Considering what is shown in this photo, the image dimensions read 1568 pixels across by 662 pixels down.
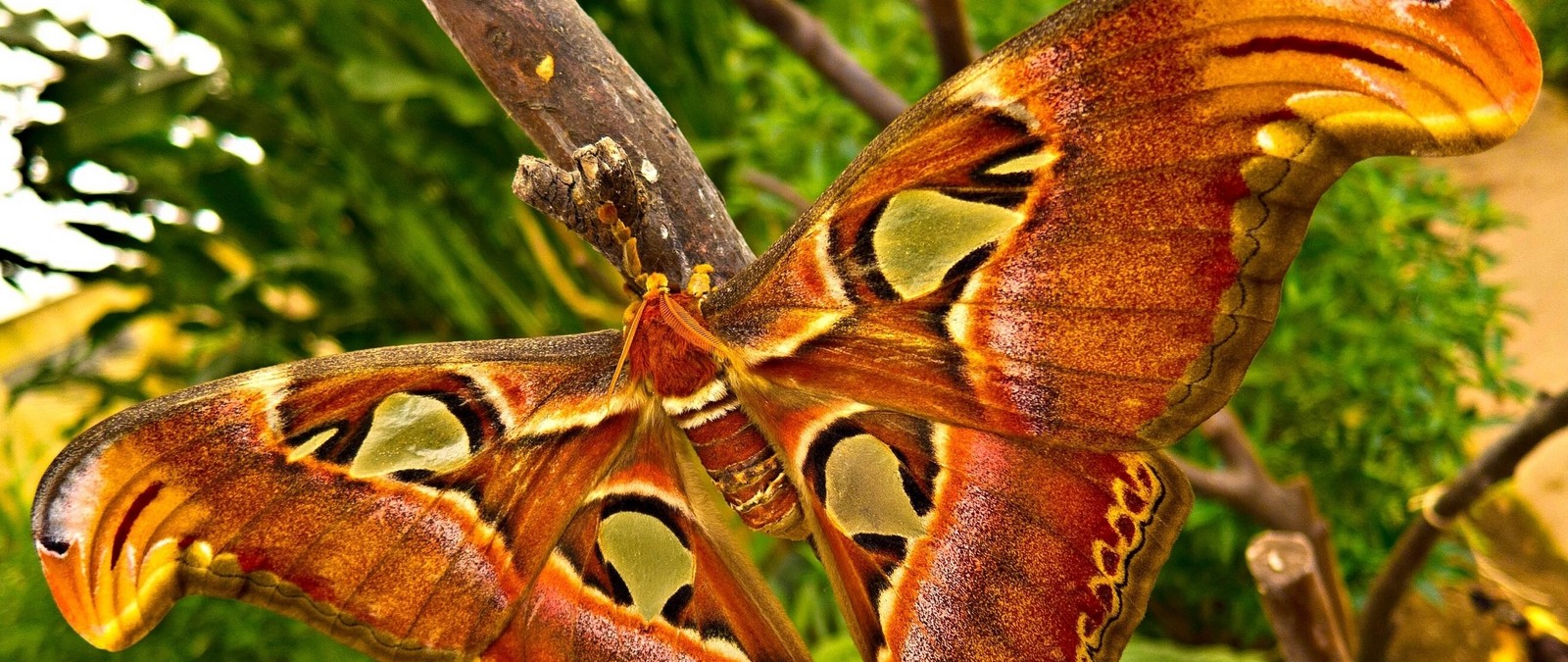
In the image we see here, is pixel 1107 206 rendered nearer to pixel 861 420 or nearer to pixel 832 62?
pixel 861 420

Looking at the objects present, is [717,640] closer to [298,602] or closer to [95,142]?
[298,602]

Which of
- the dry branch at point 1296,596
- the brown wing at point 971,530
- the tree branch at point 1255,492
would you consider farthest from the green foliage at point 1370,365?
the brown wing at point 971,530

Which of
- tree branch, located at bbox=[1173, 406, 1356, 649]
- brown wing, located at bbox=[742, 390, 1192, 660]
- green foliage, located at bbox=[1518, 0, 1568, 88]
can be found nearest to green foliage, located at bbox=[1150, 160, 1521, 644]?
tree branch, located at bbox=[1173, 406, 1356, 649]

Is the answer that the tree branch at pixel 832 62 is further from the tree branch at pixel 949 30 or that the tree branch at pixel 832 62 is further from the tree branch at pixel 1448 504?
the tree branch at pixel 1448 504

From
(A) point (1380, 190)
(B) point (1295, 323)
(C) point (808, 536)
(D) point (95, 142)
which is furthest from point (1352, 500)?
(D) point (95, 142)

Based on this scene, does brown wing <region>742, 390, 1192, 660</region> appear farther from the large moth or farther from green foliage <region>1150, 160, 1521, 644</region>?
green foliage <region>1150, 160, 1521, 644</region>

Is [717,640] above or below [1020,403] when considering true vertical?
below

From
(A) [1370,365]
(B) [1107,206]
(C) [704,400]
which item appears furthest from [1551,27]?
(C) [704,400]
